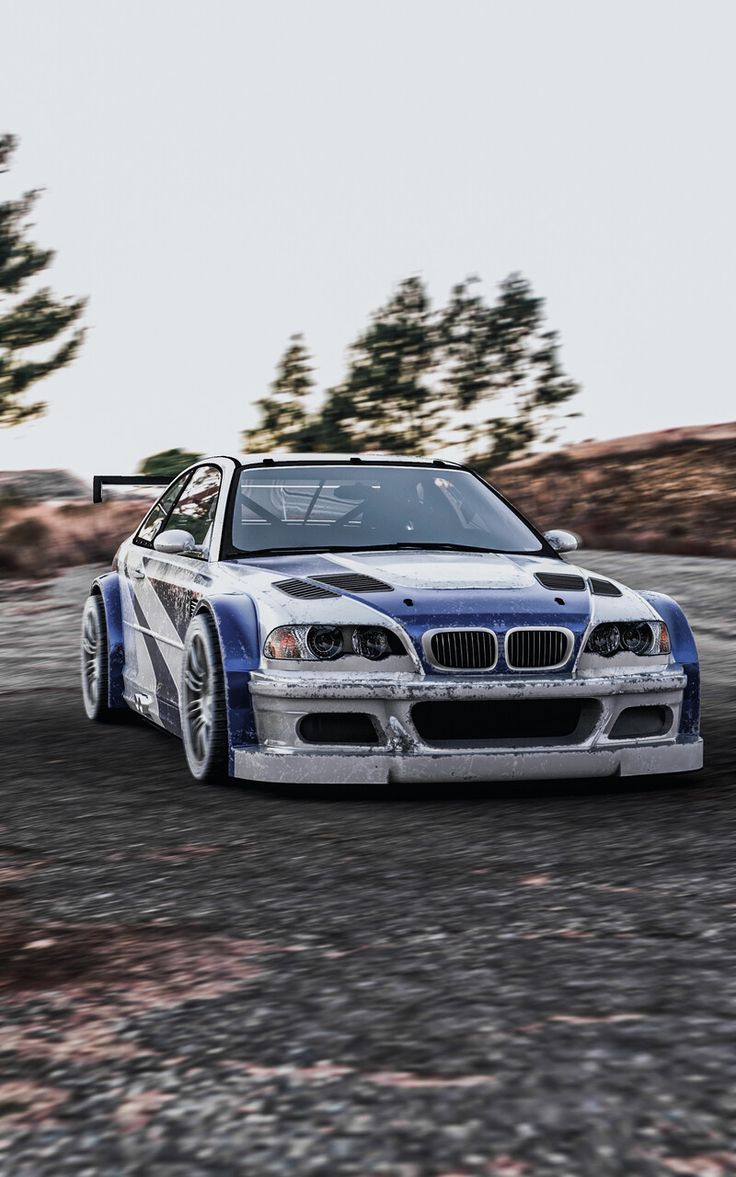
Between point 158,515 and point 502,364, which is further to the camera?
point 502,364

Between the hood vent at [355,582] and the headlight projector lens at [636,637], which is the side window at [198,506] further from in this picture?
the headlight projector lens at [636,637]

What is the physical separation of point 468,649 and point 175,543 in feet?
5.98

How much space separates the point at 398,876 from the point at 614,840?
2.72ft

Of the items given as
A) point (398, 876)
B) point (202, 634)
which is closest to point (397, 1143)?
point (398, 876)

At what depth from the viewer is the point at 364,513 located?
724cm

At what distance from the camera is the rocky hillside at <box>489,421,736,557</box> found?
22.9 m

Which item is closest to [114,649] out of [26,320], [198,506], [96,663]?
[96,663]

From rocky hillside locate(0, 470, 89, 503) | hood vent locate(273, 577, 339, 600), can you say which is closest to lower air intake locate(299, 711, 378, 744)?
hood vent locate(273, 577, 339, 600)

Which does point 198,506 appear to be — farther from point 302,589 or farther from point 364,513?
point 302,589

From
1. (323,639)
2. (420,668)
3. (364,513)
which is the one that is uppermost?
(364,513)

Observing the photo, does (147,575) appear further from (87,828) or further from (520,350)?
(520,350)

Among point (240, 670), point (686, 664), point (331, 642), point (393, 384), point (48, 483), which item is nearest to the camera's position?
point (331, 642)

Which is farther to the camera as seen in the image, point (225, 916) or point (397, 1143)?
point (225, 916)

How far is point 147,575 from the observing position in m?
7.88
